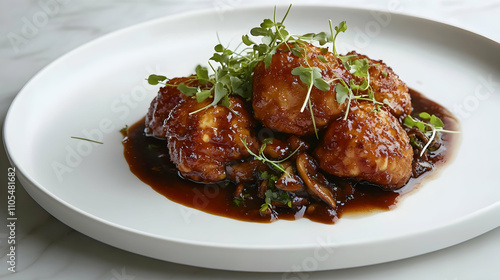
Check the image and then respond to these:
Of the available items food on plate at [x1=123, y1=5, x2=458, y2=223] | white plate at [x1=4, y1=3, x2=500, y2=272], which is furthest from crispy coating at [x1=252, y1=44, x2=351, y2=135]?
white plate at [x1=4, y1=3, x2=500, y2=272]

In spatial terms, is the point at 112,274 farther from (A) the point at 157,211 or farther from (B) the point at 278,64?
(B) the point at 278,64

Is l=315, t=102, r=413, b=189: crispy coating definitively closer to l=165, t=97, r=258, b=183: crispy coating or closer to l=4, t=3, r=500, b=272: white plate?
l=4, t=3, r=500, b=272: white plate

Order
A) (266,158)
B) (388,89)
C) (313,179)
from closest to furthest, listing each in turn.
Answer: (313,179), (266,158), (388,89)

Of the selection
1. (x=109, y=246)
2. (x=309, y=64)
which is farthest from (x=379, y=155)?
(x=109, y=246)

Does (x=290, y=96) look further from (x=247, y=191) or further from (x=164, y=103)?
(x=164, y=103)

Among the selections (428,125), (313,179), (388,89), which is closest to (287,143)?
(313,179)
